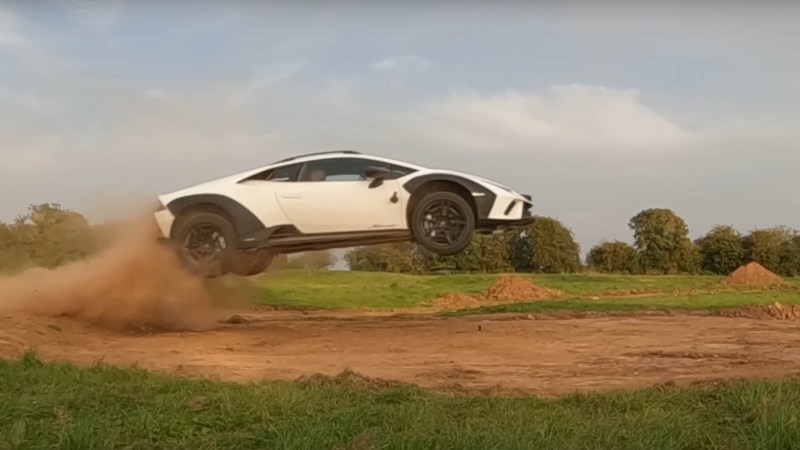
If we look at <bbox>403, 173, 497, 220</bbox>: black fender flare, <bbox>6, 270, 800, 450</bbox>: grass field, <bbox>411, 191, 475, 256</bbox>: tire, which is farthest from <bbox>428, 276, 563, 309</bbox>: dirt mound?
<bbox>6, 270, 800, 450</bbox>: grass field

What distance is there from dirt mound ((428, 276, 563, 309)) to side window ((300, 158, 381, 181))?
1396 centimetres

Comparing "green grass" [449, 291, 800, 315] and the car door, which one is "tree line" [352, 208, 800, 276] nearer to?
"green grass" [449, 291, 800, 315]

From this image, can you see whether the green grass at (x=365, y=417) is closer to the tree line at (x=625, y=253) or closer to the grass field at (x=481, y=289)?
the grass field at (x=481, y=289)

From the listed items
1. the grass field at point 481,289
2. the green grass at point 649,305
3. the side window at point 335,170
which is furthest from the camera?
the grass field at point 481,289

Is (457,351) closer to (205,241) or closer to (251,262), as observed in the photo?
(251,262)

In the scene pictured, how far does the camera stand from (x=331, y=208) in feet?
34.5

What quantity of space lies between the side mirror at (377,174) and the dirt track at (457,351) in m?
2.18

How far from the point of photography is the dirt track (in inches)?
308

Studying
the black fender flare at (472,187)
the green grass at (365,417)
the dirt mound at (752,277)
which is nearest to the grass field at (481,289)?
the dirt mound at (752,277)

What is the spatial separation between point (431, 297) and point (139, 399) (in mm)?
19983

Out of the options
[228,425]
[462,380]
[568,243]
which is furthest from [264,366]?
[568,243]

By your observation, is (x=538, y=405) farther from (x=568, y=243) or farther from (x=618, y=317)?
(x=568, y=243)

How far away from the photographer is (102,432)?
4953 mm

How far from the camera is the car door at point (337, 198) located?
10484 millimetres
